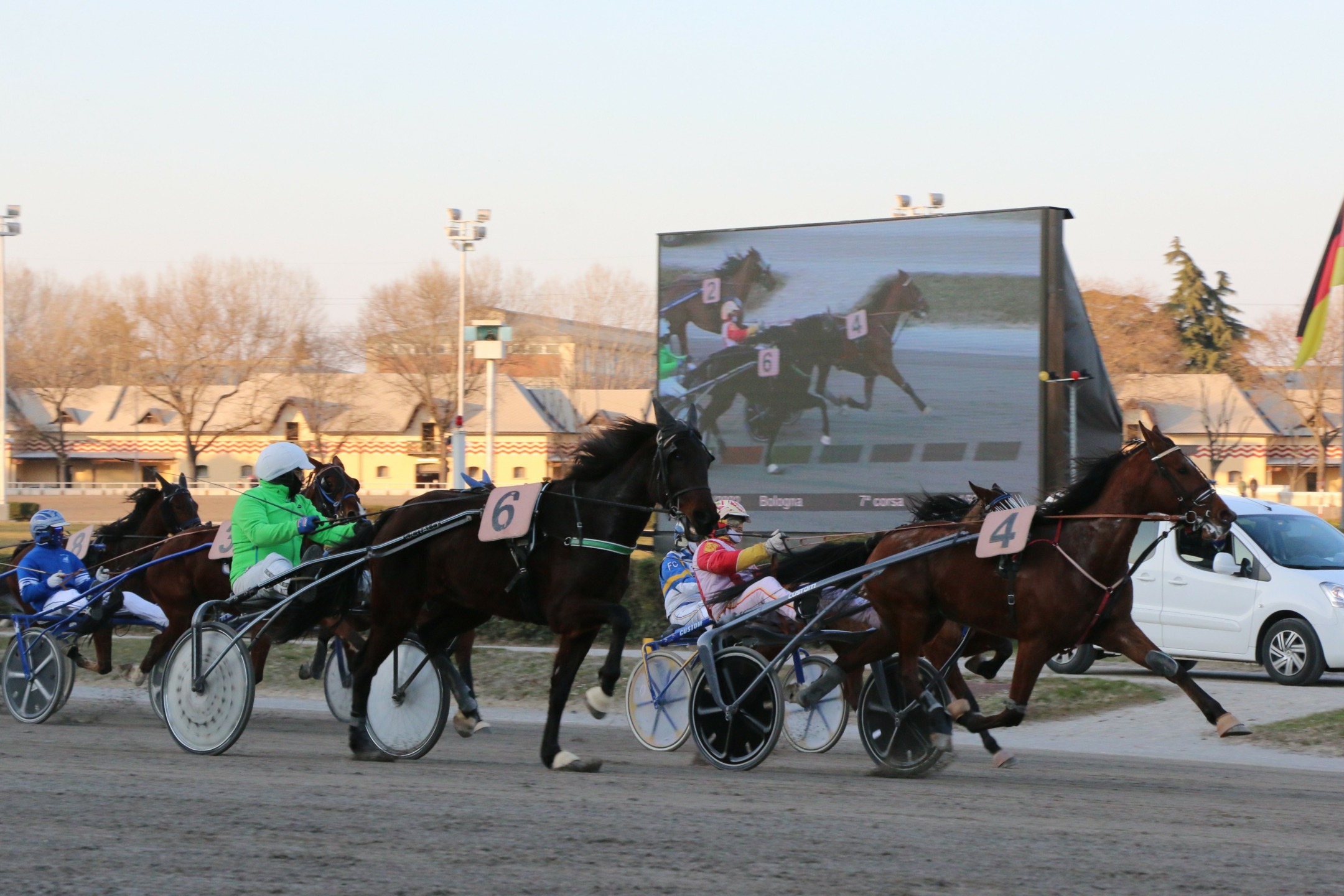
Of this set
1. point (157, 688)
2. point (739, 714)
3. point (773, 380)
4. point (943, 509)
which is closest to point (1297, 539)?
point (943, 509)

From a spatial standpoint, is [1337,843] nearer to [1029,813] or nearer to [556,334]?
[1029,813]

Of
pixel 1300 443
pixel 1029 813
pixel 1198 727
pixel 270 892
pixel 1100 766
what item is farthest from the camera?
pixel 1300 443

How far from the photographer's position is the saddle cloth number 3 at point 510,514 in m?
7.86

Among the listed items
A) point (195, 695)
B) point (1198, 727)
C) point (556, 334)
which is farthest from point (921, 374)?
point (556, 334)

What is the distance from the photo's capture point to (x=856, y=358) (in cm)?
2000

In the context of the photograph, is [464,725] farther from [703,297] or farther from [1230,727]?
[703,297]

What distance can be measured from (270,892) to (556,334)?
5128cm

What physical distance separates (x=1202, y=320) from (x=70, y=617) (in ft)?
195

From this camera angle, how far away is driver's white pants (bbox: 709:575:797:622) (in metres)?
8.64

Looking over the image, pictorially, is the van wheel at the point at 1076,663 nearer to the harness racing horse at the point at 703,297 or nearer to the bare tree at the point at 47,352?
the harness racing horse at the point at 703,297

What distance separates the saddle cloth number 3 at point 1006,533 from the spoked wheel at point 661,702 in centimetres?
210

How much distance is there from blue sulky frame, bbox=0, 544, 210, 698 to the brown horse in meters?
10.7

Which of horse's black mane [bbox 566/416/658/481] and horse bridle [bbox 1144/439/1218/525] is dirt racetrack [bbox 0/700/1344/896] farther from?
horse's black mane [bbox 566/416/658/481]

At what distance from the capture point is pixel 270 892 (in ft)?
15.7
